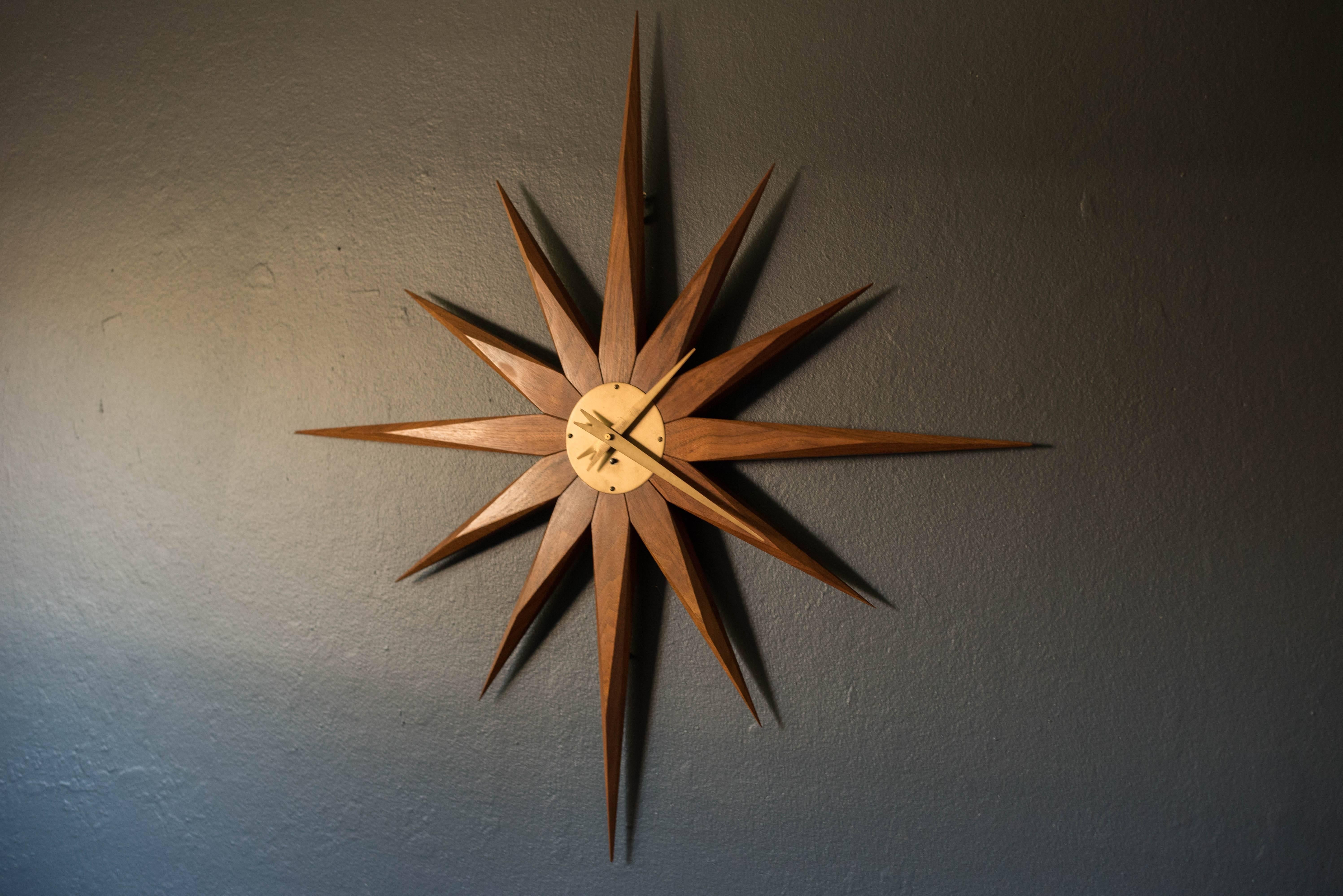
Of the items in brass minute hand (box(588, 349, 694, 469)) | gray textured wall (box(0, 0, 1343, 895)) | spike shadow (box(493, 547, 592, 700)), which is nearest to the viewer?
gray textured wall (box(0, 0, 1343, 895))

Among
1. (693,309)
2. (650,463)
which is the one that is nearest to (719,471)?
(650,463)

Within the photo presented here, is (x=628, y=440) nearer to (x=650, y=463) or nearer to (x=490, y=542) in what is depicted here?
(x=650, y=463)

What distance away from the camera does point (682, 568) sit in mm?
1016

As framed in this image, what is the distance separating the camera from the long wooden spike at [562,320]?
3.57ft

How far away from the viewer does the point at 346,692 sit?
1244 millimetres

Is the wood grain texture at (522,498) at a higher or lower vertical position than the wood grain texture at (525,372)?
lower

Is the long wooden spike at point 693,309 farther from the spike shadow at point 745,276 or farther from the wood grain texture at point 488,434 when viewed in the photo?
the wood grain texture at point 488,434

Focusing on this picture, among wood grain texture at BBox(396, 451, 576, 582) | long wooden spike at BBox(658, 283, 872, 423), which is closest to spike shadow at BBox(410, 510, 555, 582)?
wood grain texture at BBox(396, 451, 576, 582)

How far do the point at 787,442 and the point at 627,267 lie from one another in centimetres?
32

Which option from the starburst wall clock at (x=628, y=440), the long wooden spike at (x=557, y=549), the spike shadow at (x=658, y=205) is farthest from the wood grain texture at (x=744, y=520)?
the spike shadow at (x=658, y=205)

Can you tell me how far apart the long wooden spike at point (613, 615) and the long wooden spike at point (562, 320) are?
17 cm

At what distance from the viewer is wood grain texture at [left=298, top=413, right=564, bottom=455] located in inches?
43.7

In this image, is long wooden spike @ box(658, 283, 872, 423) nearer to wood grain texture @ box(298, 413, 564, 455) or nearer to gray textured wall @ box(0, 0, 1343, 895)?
gray textured wall @ box(0, 0, 1343, 895)

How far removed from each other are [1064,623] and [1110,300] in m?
0.39
